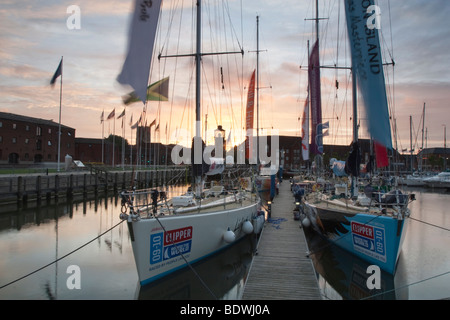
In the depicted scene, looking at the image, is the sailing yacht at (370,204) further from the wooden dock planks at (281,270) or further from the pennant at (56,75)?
the pennant at (56,75)

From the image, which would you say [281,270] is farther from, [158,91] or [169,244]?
[158,91]

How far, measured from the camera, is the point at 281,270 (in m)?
10.1

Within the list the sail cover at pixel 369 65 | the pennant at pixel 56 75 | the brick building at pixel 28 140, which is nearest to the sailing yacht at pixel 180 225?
the sail cover at pixel 369 65

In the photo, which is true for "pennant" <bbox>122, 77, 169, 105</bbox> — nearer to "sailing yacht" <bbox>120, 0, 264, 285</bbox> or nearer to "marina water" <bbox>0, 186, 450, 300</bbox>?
"sailing yacht" <bbox>120, 0, 264, 285</bbox>

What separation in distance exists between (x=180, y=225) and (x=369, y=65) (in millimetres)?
8611

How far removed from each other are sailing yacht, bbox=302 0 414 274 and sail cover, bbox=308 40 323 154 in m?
6.75

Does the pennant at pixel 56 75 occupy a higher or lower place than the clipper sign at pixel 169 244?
higher

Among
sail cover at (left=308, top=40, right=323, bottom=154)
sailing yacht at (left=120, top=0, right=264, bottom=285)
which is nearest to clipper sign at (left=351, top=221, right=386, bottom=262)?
sailing yacht at (left=120, top=0, right=264, bottom=285)

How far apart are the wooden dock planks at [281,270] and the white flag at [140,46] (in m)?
6.02

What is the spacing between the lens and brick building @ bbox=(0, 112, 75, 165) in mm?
48031

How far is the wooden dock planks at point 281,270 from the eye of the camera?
8.46 metres
